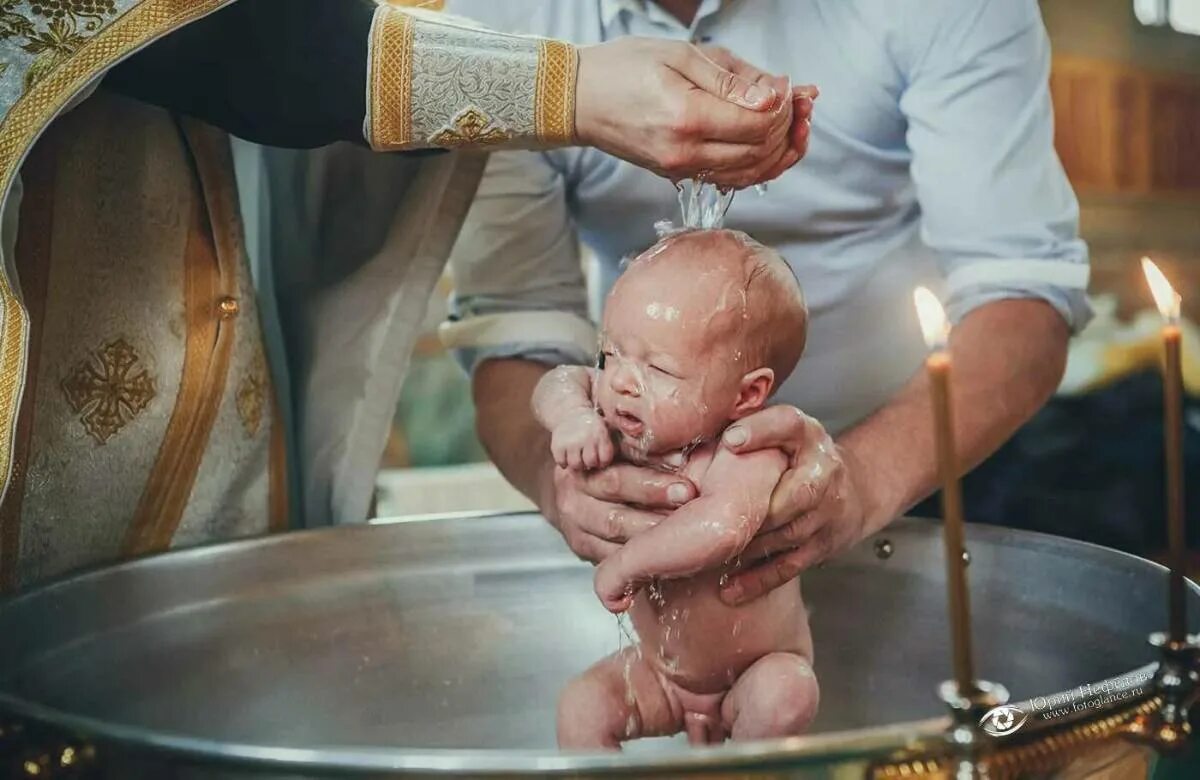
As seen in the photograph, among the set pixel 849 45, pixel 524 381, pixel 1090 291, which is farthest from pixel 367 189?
pixel 1090 291

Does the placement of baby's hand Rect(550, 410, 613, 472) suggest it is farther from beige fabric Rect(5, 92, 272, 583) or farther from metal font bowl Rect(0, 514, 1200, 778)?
beige fabric Rect(5, 92, 272, 583)

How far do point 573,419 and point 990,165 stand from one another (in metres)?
0.50

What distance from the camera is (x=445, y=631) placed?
3.36 feet

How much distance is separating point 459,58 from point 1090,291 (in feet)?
4.12

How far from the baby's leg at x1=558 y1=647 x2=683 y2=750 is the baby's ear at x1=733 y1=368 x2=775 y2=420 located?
Answer: 17cm

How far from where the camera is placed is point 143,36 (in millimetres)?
877

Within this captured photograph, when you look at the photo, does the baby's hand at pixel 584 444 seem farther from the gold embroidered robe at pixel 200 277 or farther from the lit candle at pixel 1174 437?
the lit candle at pixel 1174 437

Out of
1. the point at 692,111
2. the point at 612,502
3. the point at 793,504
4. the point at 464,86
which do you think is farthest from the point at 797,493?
the point at 464,86

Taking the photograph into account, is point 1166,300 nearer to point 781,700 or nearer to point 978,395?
point 781,700

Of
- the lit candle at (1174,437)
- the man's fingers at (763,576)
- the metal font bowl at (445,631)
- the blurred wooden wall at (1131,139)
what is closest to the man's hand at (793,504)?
the man's fingers at (763,576)

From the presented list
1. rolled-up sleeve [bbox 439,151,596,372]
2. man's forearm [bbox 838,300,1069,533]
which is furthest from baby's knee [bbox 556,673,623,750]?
rolled-up sleeve [bbox 439,151,596,372]

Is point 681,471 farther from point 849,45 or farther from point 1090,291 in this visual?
point 1090,291

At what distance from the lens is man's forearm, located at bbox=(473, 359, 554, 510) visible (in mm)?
1119

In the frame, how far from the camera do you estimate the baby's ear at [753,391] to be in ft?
2.71
